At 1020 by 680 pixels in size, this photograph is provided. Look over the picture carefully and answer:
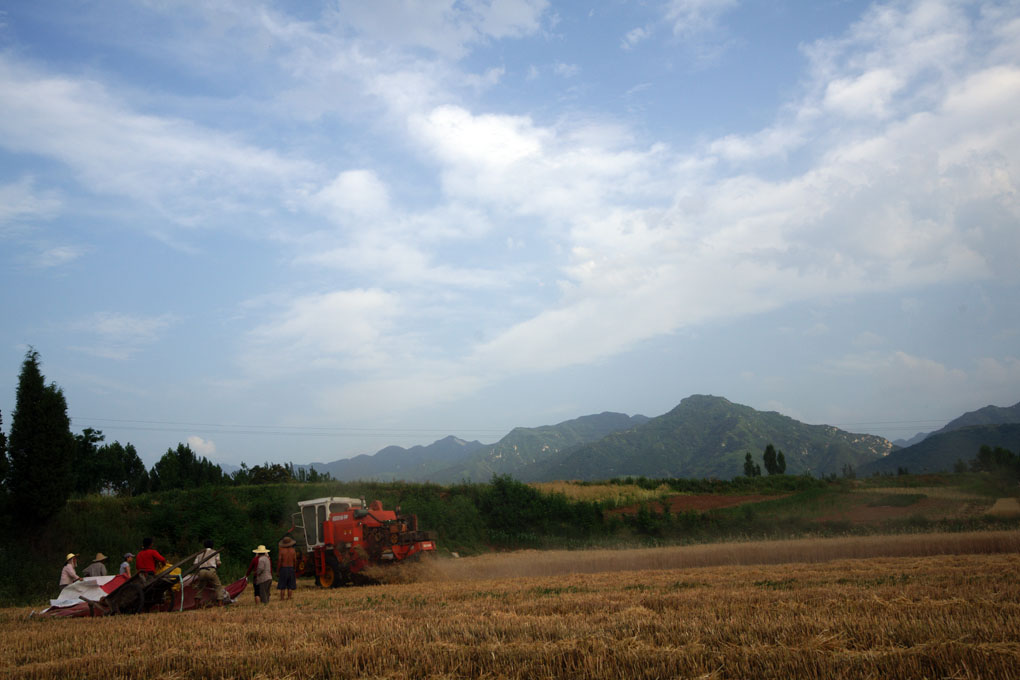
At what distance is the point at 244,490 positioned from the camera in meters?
38.6

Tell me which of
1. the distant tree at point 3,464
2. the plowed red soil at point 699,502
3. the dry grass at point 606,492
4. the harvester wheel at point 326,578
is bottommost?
the plowed red soil at point 699,502

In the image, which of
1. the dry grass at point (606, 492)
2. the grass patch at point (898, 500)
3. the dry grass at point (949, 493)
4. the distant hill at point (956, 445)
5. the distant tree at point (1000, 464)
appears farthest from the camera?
the distant hill at point (956, 445)

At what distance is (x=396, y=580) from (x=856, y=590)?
14.1m

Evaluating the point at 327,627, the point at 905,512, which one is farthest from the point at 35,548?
the point at 905,512

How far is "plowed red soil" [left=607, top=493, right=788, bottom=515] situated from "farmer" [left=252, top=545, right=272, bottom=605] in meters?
31.5

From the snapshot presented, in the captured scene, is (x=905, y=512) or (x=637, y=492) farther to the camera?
(x=637, y=492)

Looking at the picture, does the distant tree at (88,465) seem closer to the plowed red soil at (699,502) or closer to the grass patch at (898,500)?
the plowed red soil at (699,502)

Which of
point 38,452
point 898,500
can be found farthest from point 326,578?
point 898,500

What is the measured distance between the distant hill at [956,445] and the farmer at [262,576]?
123362mm

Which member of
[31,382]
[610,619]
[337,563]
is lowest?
[337,563]

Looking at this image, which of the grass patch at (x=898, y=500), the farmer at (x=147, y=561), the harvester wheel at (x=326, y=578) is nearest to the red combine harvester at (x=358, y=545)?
the harvester wheel at (x=326, y=578)

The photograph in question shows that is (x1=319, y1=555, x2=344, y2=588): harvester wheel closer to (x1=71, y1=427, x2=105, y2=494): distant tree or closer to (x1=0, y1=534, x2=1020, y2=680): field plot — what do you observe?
(x1=0, y1=534, x2=1020, y2=680): field plot

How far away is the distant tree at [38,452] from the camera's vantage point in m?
25.7

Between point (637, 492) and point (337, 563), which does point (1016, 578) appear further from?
point (637, 492)
